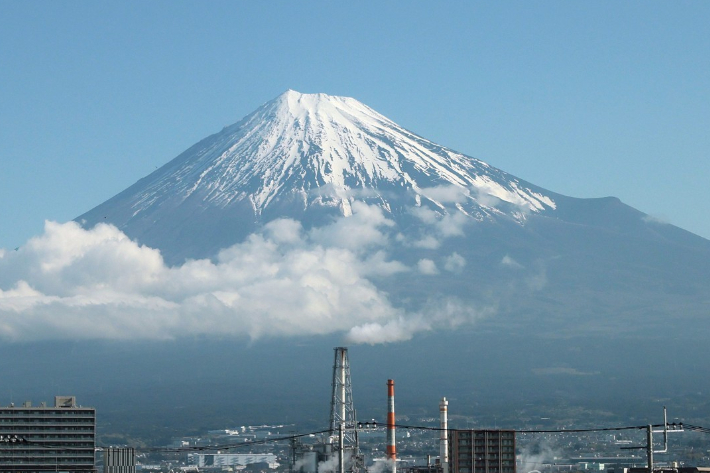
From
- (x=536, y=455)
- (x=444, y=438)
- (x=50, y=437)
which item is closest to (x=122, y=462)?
(x=50, y=437)

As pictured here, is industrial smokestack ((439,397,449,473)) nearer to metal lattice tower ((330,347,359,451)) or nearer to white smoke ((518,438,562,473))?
metal lattice tower ((330,347,359,451))

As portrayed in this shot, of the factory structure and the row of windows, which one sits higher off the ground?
the row of windows

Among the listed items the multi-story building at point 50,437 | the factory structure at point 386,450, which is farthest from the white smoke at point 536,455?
the multi-story building at point 50,437

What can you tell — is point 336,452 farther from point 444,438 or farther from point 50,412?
point 50,412

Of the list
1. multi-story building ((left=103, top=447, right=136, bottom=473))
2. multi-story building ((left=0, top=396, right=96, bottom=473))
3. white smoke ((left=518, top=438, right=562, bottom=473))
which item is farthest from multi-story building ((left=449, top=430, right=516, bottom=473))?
multi-story building ((left=0, top=396, right=96, bottom=473))

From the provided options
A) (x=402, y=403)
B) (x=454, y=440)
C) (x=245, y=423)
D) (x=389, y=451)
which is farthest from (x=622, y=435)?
(x=389, y=451)

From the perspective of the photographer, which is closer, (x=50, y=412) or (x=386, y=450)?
(x=50, y=412)

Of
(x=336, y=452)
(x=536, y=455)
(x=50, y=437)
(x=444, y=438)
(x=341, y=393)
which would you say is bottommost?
(x=536, y=455)

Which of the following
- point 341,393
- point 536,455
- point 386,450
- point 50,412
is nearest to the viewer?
point 50,412
